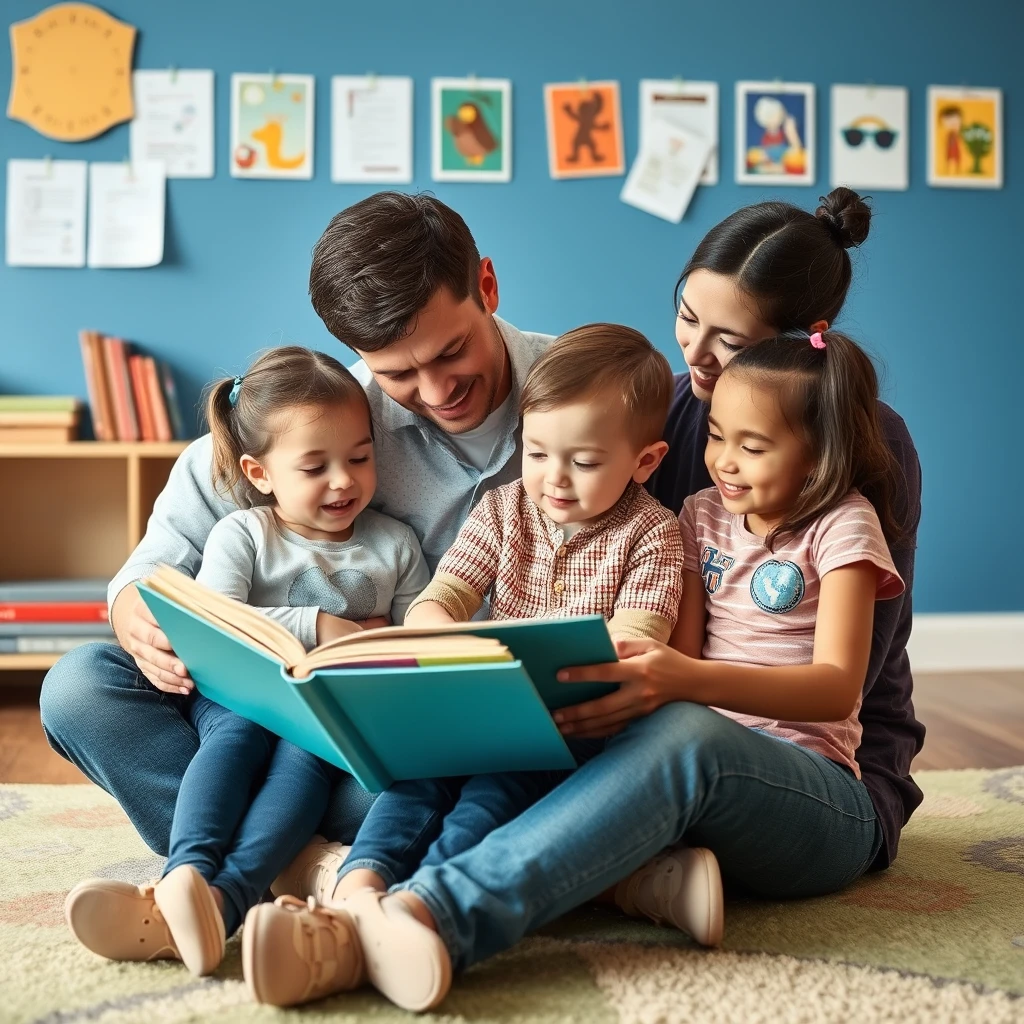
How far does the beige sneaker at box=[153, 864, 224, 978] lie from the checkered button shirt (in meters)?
0.41

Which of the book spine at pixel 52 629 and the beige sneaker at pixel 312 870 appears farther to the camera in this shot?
the book spine at pixel 52 629

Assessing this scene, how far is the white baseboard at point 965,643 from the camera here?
336cm

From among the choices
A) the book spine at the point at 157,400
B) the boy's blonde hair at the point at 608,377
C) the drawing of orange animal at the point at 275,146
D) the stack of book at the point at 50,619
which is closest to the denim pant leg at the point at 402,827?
the boy's blonde hair at the point at 608,377

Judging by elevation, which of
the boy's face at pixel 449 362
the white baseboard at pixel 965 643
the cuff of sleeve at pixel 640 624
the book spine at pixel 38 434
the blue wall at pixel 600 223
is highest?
the blue wall at pixel 600 223

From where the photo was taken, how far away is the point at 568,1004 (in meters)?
1.01

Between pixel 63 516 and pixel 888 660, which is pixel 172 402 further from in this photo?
pixel 888 660

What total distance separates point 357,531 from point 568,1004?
72cm

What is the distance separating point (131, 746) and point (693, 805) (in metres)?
0.65

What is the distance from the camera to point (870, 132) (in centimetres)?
328

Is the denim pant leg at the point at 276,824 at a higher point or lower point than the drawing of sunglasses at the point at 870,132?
lower

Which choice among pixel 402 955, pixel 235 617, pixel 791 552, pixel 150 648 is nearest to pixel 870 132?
pixel 791 552

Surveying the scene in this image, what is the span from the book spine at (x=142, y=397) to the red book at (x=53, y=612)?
44 centimetres

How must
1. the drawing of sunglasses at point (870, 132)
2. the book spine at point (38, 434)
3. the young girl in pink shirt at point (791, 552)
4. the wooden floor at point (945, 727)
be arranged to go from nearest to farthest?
the young girl in pink shirt at point (791, 552), the wooden floor at point (945, 727), the book spine at point (38, 434), the drawing of sunglasses at point (870, 132)

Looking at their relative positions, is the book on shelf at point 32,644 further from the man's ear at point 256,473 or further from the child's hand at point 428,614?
the child's hand at point 428,614
